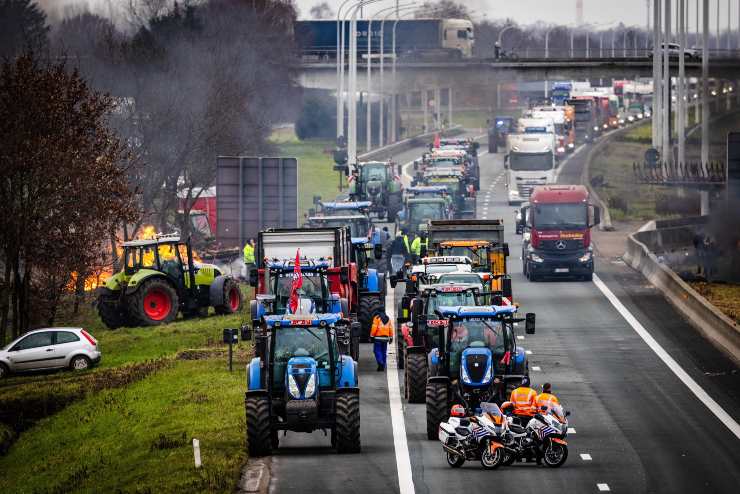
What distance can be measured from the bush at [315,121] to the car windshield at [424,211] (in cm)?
A: 7947

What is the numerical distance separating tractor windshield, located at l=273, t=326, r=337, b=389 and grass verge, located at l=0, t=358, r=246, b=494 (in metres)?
1.71

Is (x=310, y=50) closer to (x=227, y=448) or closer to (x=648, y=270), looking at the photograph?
(x=648, y=270)

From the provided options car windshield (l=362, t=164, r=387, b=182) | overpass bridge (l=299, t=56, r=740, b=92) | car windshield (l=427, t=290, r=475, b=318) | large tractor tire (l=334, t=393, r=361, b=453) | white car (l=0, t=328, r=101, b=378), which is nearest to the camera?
large tractor tire (l=334, t=393, r=361, b=453)

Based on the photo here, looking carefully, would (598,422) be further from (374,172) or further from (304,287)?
(374,172)

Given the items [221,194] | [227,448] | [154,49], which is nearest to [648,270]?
[221,194]

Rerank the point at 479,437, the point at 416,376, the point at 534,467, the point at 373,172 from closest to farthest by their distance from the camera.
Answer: the point at 479,437 < the point at 534,467 < the point at 416,376 < the point at 373,172

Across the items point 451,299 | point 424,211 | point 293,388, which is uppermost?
point 424,211

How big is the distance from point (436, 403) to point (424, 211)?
1307 inches

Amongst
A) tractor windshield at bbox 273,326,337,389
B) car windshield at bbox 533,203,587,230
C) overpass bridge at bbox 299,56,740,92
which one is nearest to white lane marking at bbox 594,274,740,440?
car windshield at bbox 533,203,587,230

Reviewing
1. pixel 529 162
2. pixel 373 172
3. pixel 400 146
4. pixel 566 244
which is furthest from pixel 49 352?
pixel 400 146

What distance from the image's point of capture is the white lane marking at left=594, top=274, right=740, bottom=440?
32650mm

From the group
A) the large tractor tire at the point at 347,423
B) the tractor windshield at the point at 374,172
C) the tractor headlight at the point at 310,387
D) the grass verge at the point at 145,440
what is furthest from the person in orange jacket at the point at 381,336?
the tractor windshield at the point at 374,172

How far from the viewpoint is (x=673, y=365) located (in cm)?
3950

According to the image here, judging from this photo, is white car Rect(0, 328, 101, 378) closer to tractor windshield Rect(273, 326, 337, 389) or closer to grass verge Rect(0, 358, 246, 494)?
grass verge Rect(0, 358, 246, 494)
